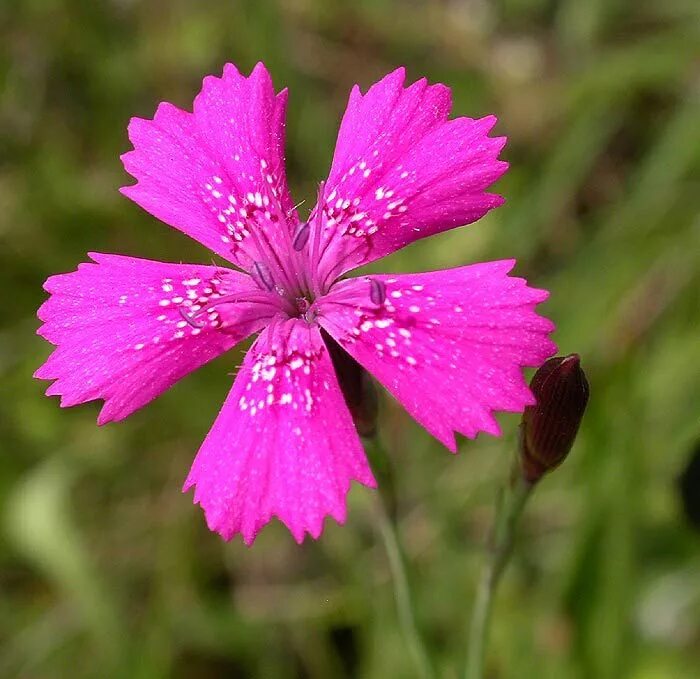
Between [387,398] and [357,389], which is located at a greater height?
[387,398]

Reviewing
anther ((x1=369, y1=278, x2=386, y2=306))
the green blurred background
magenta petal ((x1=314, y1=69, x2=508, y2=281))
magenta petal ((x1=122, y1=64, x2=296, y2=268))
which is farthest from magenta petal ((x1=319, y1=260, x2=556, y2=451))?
the green blurred background

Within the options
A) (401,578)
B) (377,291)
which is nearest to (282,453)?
(377,291)

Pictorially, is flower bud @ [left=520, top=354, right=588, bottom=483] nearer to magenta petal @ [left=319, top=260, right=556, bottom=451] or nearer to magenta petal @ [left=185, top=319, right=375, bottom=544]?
magenta petal @ [left=319, top=260, right=556, bottom=451]

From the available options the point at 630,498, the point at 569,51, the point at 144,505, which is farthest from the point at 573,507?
the point at 569,51

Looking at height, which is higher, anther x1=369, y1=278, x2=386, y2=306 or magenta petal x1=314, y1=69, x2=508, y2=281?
magenta petal x1=314, y1=69, x2=508, y2=281

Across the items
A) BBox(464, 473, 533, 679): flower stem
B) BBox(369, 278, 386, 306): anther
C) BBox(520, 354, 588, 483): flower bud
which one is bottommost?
BBox(464, 473, 533, 679): flower stem

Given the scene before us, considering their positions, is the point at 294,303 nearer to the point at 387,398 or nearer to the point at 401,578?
the point at 401,578

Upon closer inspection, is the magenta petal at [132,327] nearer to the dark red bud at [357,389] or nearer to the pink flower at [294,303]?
the pink flower at [294,303]
